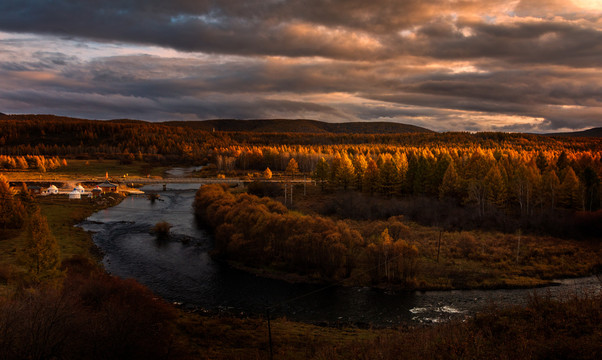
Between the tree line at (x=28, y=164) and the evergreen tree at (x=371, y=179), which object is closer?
the evergreen tree at (x=371, y=179)

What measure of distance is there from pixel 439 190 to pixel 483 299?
4180cm

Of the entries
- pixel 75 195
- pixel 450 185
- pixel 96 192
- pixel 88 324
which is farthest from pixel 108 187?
pixel 88 324

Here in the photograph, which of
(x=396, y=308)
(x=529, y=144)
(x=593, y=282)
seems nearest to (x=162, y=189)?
(x=396, y=308)

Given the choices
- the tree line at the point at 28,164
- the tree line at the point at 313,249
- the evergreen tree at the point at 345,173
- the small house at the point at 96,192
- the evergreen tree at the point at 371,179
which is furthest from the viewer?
the tree line at the point at 28,164

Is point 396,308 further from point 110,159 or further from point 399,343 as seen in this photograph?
point 110,159

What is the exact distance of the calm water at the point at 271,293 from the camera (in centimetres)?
3155

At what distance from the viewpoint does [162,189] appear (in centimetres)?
11619

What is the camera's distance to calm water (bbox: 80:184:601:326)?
31.5m

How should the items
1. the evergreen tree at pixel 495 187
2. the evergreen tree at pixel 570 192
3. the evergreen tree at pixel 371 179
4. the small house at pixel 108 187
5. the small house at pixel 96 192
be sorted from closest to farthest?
the evergreen tree at pixel 570 192 < the evergreen tree at pixel 495 187 < the evergreen tree at pixel 371 179 < the small house at pixel 96 192 < the small house at pixel 108 187

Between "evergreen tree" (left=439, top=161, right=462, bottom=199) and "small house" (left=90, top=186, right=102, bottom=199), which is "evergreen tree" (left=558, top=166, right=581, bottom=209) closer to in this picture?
"evergreen tree" (left=439, top=161, right=462, bottom=199)

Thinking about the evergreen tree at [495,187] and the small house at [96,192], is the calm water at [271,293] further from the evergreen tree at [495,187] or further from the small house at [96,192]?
the small house at [96,192]

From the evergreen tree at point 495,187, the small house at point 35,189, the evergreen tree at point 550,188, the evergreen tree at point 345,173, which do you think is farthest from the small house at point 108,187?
the evergreen tree at point 550,188

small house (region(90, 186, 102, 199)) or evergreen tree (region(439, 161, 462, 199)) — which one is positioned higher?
evergreen tree (region(439, 161, 462, 199))

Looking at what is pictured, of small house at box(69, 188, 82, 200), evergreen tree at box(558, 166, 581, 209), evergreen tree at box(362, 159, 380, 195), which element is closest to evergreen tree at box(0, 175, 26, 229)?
small house at box(69, 188, 82, 200)
